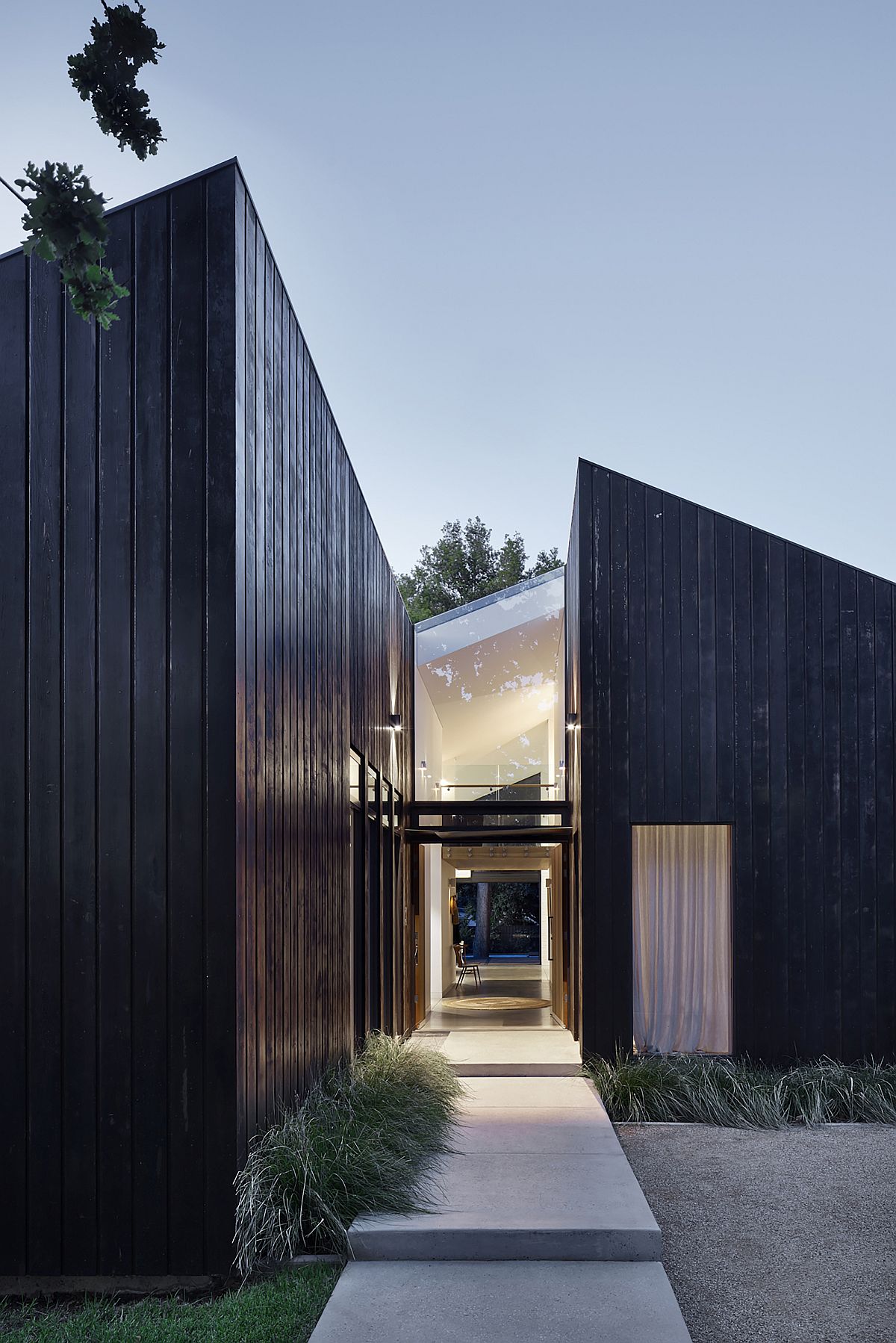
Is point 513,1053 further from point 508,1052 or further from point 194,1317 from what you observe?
point 194,1317

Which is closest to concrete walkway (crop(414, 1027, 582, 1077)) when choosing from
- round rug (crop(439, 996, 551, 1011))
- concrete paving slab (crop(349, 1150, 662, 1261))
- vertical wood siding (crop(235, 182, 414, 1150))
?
vertical wood siding (crop(235, 182, 414, 1150))

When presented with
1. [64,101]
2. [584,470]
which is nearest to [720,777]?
[584,470]

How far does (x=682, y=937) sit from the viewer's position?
941 cm

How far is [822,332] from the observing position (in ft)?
57.7

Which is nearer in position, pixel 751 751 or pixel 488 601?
pixel 751 751

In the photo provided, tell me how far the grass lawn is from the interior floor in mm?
8872

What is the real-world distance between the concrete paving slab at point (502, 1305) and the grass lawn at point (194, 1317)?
110 mm

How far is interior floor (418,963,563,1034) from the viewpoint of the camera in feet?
44.3

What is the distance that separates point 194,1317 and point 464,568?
27346 millimetres

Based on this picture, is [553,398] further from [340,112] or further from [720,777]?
[720,777]

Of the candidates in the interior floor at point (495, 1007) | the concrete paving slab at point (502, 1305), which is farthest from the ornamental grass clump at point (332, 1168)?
the interior floor at point (495, 1007)

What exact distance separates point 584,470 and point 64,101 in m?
4.86

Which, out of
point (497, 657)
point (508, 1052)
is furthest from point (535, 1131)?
point (497, 657)

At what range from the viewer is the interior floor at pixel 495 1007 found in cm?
1351
